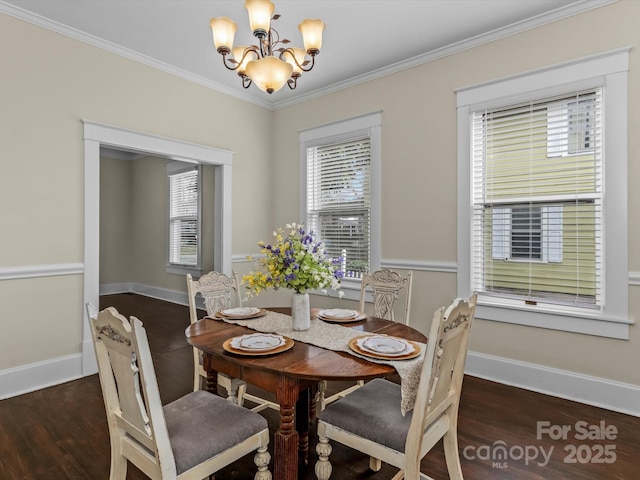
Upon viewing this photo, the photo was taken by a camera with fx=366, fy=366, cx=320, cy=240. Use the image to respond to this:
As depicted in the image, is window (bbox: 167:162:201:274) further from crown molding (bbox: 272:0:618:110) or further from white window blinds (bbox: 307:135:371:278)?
crown molding (bbox: 272:0:618:110)

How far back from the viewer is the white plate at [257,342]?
1.75 meters

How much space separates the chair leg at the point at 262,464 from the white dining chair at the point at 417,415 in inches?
8.8

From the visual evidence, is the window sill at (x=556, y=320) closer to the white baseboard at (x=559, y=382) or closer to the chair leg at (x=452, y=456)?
the white baseboard at (x=559, y=382)

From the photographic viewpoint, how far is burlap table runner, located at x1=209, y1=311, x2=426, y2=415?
4.98 ft

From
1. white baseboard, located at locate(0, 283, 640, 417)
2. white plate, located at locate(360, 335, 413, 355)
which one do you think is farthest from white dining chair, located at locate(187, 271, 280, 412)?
white baseboard, located at locate(0, 283, 640, 417)

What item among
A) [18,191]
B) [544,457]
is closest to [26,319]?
[18,191]

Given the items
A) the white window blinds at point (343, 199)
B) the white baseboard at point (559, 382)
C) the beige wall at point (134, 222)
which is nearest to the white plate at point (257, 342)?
the white baseboard at point (559, 382)

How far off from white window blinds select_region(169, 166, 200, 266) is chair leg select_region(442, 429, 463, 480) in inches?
206

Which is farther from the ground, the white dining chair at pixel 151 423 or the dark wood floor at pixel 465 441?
the white dining chair at pixel 151 423

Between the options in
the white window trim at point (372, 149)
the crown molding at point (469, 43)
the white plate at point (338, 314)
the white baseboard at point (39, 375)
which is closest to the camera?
the white plate at point (338, 314)

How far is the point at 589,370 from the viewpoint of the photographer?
9.26ft

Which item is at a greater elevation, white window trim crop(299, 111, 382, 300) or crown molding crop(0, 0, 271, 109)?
crown molding crop(0, 0, 271, 109)

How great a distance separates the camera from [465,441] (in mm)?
2318

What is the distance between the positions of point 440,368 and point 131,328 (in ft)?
3.86
